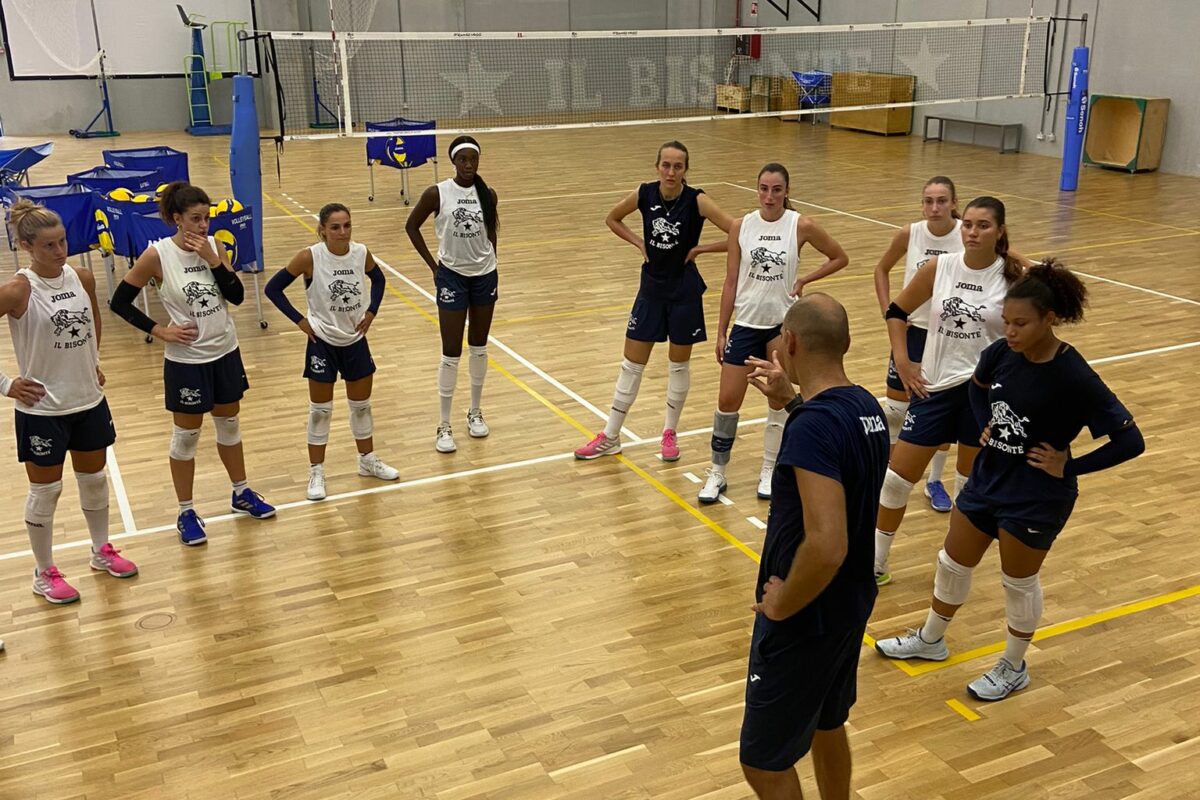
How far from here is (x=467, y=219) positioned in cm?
664

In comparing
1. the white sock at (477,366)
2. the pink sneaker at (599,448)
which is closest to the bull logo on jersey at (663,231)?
the pink sneaker at (599,448)

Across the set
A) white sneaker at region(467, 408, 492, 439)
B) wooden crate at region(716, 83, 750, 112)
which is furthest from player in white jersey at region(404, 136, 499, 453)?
wooden crate at region(716, 83, 750, 112)

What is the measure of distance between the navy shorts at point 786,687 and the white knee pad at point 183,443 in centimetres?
367

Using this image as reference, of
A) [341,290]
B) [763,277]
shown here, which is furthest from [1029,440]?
[341,290]

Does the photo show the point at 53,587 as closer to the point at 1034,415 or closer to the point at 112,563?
the point at 112,563

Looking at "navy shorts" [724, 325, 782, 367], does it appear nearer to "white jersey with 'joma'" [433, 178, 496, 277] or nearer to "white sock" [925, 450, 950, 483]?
"white sock" [925, 450, 950, 483]

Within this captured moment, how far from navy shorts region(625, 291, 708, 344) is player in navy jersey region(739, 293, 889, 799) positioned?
10.9 feet

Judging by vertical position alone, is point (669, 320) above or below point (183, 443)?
above

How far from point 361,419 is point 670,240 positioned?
7.06 feet

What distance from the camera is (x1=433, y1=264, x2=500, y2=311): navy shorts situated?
22.0 feet

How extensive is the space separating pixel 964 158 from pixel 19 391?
683 inches

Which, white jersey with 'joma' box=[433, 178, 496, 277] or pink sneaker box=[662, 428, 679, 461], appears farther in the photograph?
pink sneaker box=[662, 428, 679, 461]

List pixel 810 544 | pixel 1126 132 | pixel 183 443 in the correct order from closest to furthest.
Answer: pixel 810 544
pixel 183 443
pixel 1126 132

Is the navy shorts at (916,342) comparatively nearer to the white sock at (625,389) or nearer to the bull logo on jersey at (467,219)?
the white sock at (625,389)
